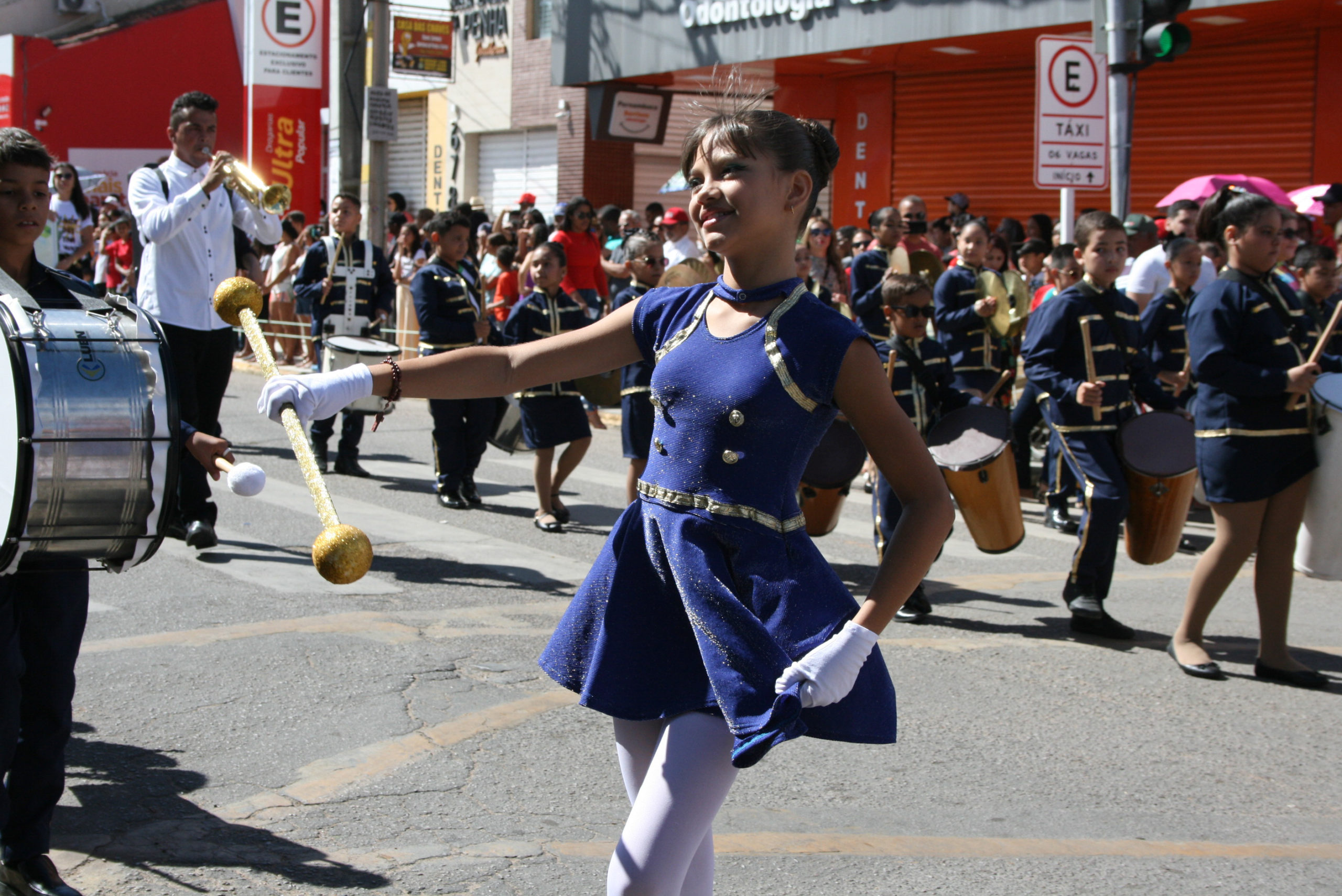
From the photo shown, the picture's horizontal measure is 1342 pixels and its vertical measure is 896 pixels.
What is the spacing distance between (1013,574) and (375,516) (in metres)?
4.10

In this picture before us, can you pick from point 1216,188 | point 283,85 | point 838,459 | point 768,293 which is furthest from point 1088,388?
point 283,85

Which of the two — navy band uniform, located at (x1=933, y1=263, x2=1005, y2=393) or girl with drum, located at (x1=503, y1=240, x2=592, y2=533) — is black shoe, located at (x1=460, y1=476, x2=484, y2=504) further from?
navy band uniform, located at (x1=933, y1=263, x2=1005, y2=393)

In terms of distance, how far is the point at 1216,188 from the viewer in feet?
42.2

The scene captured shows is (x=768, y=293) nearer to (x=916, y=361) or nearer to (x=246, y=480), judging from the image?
(x=246, y=480)

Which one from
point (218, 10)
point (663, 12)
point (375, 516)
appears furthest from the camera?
point (218, 10)

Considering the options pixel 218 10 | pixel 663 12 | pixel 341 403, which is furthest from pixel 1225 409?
pixel 218 10

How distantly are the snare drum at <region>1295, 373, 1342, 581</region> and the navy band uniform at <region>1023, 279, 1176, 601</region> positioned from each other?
96cm

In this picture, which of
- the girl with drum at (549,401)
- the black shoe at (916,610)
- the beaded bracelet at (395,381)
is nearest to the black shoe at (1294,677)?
the black shoe at (916,610)

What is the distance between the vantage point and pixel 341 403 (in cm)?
271

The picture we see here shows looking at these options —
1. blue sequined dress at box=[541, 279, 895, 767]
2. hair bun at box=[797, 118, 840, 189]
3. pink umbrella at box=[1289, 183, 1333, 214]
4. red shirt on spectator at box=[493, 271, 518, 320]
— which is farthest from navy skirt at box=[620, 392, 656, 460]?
pink umbrella at box=[1289, 183, 1333, 214]

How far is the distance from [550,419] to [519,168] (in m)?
18.5

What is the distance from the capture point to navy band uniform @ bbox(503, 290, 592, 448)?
9.13 meters

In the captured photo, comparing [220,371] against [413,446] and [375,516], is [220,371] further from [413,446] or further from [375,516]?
[413,446]

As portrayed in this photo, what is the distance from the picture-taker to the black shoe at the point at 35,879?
11.2 feet
